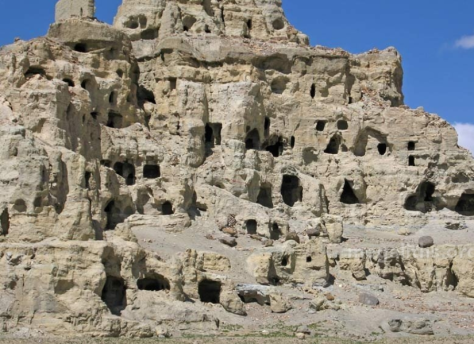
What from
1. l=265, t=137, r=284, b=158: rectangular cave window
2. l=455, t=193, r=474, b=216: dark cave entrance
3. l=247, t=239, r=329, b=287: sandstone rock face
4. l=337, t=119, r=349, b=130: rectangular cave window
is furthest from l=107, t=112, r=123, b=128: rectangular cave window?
l=455, t=193, r=474, b=216: dark cave entrance

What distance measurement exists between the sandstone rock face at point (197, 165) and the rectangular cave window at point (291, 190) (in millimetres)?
88

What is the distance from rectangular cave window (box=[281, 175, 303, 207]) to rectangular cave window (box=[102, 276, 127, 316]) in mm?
18426

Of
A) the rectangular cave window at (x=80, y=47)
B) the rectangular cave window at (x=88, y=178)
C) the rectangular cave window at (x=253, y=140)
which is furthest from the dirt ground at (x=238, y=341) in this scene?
the rectangular cave window at (x=80, y=47)

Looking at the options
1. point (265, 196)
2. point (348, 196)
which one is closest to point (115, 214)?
point (265, 196)

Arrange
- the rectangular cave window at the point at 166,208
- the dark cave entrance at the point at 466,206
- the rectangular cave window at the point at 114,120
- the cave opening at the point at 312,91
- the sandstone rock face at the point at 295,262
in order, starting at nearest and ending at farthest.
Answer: the sandstone rock face at the point at 295,262
the rectangular cave window at the point at 166,208
the rectangular cave window at the point at 114,120
the dark cave entrance at the point at 466,206
the cave opening at the point at 312,91

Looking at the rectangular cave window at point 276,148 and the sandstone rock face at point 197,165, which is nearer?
the sandstone rock face at point 197,165

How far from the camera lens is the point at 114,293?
35188 mm

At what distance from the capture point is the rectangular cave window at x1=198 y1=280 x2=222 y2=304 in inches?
1519

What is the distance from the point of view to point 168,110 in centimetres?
5134

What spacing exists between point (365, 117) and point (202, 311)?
2344 centimetres

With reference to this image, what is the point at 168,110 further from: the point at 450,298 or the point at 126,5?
the point at 450,298

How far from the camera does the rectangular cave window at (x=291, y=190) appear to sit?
51.7m

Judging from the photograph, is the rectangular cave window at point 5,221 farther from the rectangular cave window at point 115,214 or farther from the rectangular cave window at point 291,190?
the rectangular cave window at point 291,190

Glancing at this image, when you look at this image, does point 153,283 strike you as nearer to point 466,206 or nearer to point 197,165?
point 197,165
